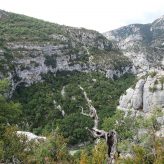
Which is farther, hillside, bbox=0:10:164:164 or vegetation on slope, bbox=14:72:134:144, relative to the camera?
vegetation on slope, bbox=14:72:134:144

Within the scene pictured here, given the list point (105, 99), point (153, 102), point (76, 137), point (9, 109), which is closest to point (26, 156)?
point (9, 109)

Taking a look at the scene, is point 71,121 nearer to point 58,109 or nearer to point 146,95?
point 58,109

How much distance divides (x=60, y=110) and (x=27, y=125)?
21034 mm

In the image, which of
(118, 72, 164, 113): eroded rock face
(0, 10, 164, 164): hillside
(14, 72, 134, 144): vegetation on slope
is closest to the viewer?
(0, 10, 164, 164): hillside

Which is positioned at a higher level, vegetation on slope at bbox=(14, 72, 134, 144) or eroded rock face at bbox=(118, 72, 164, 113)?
eroded rock face at bbox=(118, 72, 164, 113)

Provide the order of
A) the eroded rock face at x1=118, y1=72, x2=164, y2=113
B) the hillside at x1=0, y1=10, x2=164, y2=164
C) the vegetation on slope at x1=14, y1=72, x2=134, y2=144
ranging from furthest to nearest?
the vegetation on slope at x1=14, y1=72, x2=134, y2=144 → the eroded rock face at x1=118, y1=72, x2=164, y2=113 → the hillside at x1=0, y1=10, x2=164, y2=164

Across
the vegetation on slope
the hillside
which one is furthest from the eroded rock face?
the vegetation on slope

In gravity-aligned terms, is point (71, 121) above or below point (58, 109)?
below

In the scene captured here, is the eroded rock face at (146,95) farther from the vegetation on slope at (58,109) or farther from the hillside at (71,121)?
the vegetation on slope at (58,109)

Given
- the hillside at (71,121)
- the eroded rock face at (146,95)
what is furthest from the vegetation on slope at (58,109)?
the eroded rock face at (146,95)

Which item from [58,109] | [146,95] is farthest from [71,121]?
[146,95]

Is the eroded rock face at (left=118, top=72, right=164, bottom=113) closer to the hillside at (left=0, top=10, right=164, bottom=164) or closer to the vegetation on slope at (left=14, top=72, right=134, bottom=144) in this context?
the hillside at (left=0, top=10, right=164, bottom=164)

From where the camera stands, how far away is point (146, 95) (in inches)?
5979

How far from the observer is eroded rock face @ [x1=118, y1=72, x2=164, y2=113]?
146250 mm
